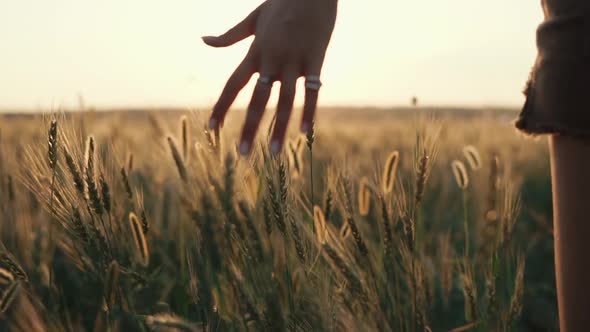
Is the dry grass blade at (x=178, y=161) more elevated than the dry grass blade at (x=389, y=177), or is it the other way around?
the dry grass blade at (x=178, y=161)

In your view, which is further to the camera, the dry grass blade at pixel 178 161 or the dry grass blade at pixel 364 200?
the dry grass blade at pixel 364 200

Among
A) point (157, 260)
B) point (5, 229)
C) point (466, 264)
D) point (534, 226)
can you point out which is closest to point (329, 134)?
point (534, 226)

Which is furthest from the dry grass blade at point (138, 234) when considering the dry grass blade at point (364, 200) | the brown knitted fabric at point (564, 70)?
the brown knitted fabric at point (564, 70)

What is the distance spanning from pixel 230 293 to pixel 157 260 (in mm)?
961

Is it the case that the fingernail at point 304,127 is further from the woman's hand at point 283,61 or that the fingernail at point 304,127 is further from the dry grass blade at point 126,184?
the dry grass blade at point 126,184

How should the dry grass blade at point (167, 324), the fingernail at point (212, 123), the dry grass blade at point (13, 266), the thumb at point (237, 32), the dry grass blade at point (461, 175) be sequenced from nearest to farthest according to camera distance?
the dry grass blade at point (167, 324), the dry grass blade at point (13, 266), the fingernail at point (212, 123), the thumb at point (237, 32), the dry grass blade at point (461, 175)

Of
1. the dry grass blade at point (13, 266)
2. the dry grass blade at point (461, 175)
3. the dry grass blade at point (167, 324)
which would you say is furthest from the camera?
the dry grass blade at point (461, 175)

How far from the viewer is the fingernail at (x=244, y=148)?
1.19 meters

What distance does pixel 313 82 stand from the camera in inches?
49.3

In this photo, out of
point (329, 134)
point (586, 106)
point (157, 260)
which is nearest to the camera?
point (586, 106)

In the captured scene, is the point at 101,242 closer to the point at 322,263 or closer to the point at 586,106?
the point at 322,263

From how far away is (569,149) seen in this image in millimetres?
1051

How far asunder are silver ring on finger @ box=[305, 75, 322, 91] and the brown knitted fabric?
37cm

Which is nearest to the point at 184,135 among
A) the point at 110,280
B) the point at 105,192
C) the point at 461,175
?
the point at 105,192
